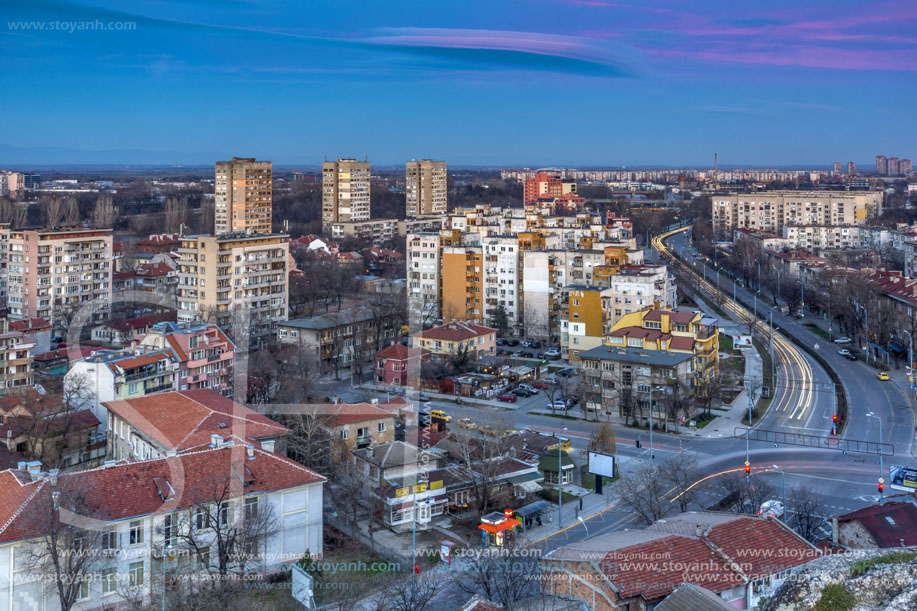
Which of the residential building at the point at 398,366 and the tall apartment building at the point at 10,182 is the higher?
the tall apartment building at the point at 10,182

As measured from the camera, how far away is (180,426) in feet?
32.8

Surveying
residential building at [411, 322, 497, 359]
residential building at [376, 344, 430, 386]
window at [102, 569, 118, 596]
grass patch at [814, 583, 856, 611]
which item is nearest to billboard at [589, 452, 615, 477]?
window at [102, 569, 118, 596]

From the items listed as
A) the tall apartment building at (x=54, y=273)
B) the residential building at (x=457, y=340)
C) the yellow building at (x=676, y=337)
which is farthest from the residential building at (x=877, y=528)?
the tall apartment building at (x=54, y=273)

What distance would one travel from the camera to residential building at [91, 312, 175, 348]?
62.2ft

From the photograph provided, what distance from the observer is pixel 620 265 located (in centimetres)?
2125

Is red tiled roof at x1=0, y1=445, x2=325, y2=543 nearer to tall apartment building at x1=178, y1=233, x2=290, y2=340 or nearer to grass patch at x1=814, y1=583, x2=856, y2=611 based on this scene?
grass patch at x1=814, y1=583, x2=856, y2=611

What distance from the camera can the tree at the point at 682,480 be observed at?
33.6 feet

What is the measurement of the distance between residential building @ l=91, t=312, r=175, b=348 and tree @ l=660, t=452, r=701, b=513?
40.2ft

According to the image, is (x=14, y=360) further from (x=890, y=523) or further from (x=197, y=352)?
(x=890, y=523)

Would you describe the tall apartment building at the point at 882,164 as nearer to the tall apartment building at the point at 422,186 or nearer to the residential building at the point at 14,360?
the tall apartment building at the point at 422,186

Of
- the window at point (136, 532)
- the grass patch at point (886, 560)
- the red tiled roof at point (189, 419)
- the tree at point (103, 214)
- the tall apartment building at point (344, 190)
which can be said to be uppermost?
the tall apartment building at point (344, 190)

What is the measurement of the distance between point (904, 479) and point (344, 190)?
36.0 meters

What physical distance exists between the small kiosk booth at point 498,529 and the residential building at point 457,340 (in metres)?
8.65

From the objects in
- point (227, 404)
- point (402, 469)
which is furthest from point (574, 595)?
point (227, 404)
